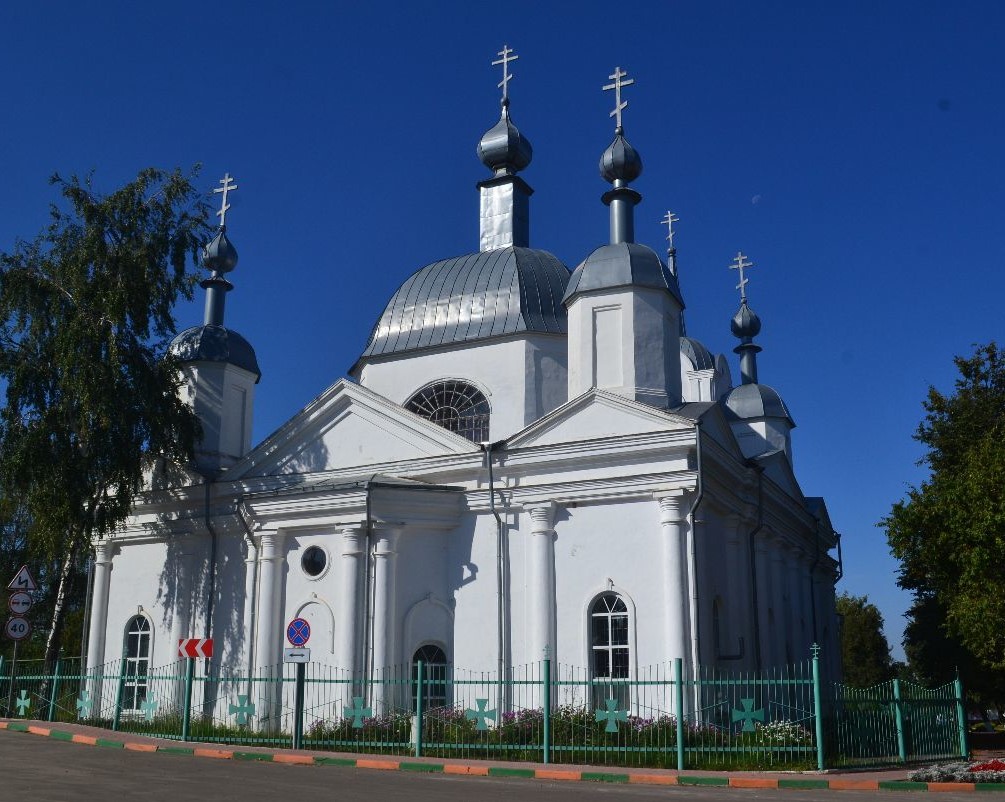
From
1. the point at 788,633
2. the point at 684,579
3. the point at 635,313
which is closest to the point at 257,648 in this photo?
the point at 684,579

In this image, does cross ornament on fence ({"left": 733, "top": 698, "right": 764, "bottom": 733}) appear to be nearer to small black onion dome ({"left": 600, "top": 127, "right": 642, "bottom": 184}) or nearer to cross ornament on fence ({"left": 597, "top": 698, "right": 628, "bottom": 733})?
cross ornament on fence ({"left": 597, "top": 698, "right": 628, "bottom": 733})

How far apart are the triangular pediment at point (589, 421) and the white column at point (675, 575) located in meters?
1.38

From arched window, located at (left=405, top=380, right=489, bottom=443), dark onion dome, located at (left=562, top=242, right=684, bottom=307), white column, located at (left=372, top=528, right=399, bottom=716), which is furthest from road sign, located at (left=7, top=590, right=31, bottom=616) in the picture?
dark onion dome, located at (left=562, top=242, right=684, bottom=307)

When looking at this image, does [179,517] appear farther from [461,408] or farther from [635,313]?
[635,313]

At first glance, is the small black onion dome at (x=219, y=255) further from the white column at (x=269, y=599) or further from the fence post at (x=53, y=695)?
the fence post at (x=53, y=695)

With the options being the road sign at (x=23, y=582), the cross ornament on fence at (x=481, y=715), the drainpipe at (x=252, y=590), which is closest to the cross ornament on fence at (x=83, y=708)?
the drainpipe at (x=252, y=590)

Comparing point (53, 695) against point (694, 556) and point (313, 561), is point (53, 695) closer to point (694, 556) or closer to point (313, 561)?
point (313, 561)

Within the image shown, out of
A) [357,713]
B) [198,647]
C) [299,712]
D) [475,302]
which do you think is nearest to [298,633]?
[299,712]

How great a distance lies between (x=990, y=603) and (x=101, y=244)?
56.3 feet

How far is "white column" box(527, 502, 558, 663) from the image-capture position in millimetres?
16922

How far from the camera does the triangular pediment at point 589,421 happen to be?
17266 mm

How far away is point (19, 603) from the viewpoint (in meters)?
15.0

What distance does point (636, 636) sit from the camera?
16406 mm

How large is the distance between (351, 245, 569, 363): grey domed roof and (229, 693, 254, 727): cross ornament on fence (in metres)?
8.13
